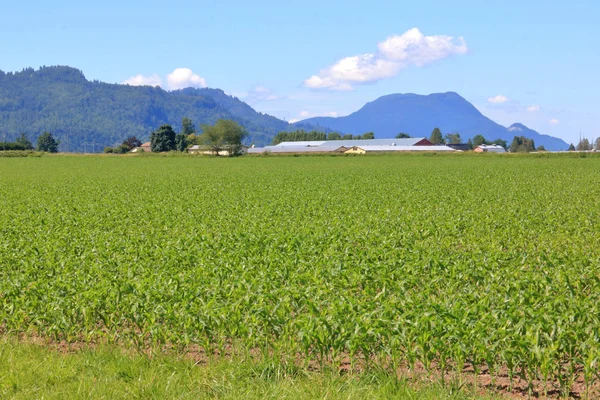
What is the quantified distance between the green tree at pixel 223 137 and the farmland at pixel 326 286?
350 feet

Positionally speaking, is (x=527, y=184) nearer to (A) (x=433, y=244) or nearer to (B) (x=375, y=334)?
(A) (x=433, y=244)

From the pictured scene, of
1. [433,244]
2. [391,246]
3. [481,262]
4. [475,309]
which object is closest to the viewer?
[475,309]

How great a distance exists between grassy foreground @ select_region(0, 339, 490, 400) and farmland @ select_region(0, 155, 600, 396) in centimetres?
40

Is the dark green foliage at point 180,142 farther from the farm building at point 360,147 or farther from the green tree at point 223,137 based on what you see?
the green tree at point 223,137

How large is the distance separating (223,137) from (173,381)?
→ 124 meters

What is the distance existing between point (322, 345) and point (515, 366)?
2357 mm

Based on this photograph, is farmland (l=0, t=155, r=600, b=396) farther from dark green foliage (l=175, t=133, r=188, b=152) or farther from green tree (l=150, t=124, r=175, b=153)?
dark green foliage (l=175, t=133, r=188, b=152)

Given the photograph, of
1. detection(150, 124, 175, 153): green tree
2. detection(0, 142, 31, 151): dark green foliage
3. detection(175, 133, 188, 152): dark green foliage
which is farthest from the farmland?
detection(175, 133, 188, 152): dark green foliage

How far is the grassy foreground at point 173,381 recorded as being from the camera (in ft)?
24.0

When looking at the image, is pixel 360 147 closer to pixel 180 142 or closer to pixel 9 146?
pixel 180 142

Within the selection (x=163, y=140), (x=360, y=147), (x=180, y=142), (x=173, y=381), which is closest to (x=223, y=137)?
(x=163, y=140)

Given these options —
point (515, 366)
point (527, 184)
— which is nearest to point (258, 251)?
point (515, 366)

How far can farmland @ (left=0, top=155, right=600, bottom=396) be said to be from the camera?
8.00 metres

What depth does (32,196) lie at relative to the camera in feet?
106
